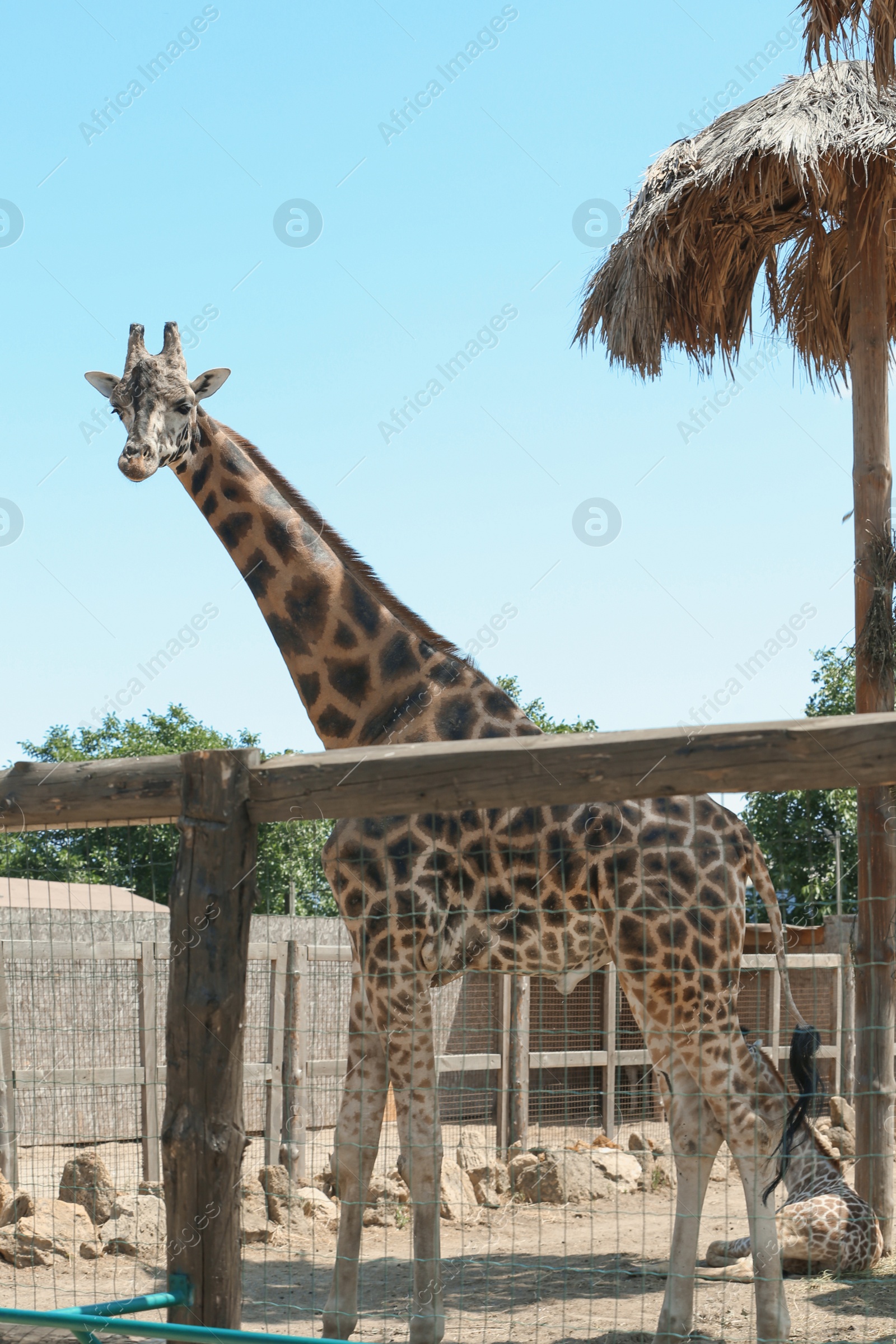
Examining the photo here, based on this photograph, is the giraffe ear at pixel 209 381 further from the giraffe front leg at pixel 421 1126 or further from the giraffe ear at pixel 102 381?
the giraffe front leg at pixel 421 1126

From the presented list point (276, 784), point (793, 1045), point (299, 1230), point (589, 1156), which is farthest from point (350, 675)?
point (589, 1156)

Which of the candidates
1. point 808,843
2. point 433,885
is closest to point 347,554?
point 433,885

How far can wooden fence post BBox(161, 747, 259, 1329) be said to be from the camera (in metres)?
3.31

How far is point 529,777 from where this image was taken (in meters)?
3.23

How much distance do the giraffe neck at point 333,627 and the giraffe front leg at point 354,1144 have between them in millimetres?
1152

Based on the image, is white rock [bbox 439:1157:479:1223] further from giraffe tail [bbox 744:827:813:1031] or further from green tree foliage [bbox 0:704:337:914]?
green tree foliage [bbox 0:704:337:914]

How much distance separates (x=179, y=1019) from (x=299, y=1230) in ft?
17.1

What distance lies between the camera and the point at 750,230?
24.9ft

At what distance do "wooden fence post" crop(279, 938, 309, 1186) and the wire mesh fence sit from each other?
20 mm

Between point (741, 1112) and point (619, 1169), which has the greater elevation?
point (741, 1112)

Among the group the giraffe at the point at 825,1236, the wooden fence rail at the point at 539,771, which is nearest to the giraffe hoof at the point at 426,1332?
the giraffe at the point at 825,1236

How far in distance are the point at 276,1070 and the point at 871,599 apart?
237 inches

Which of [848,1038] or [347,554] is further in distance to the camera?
[848,1038]

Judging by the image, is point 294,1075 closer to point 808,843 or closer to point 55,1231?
point 55,1231
